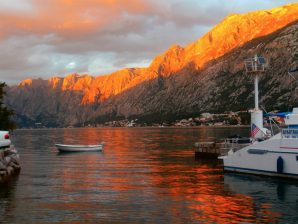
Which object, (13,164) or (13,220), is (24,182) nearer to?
(13,164)

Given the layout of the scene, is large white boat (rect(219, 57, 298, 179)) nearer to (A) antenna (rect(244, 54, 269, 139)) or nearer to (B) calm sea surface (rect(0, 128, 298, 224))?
(B) calm sea surface (rect(0, 128, 298, 224))

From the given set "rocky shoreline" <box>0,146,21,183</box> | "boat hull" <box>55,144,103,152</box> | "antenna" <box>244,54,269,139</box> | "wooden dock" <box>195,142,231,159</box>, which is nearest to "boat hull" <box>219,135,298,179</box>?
"antenna" <box>244,54,269,139</box>

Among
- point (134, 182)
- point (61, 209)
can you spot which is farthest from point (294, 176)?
point (61, 209)

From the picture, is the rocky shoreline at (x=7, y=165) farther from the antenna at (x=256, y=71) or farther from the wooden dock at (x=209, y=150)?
the wooden dock at (x=209, y=150)

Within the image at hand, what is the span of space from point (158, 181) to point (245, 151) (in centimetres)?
1199

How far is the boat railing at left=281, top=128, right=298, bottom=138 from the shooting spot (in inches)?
1741

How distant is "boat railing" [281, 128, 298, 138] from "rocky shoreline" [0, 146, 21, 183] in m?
32.7

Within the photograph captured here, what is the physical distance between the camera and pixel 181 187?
138 feet

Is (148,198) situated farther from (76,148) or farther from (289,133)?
(76,148)

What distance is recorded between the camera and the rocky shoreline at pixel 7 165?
156 ft

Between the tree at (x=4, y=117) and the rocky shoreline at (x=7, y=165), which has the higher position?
the tree at (x=4, y=117)

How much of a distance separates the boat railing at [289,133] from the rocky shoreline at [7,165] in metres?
32.7

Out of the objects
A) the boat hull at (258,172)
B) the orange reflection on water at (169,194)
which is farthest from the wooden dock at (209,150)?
the boat hull at (258,172)

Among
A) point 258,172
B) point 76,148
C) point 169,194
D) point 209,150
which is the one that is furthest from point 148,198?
point 76,148
